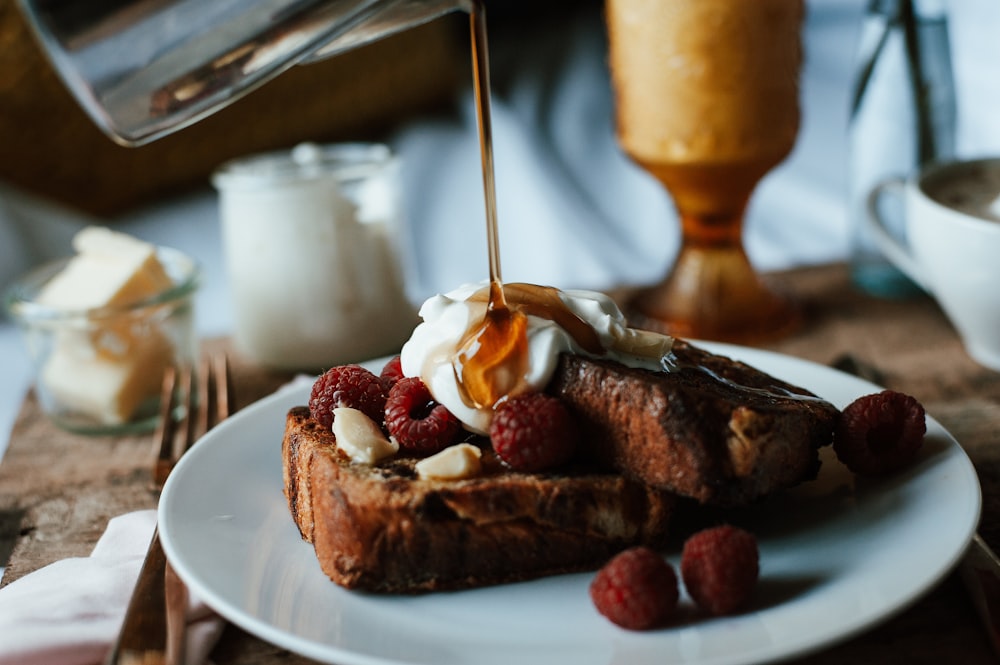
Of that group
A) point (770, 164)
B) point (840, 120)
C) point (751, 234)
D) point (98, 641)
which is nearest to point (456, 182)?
point (751, 234)

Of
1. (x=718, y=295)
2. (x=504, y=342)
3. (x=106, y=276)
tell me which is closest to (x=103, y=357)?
(x=106, y=276)

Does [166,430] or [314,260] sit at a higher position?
[314,260]

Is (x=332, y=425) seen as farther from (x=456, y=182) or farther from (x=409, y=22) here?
(x=456, y=182)

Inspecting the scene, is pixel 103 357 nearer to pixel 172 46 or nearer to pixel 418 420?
pixel 418 420

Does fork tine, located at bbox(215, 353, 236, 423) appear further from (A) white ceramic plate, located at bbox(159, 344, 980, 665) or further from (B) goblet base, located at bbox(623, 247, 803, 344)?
(B) goblet base, located at bbox(623, 247, 803, 344)

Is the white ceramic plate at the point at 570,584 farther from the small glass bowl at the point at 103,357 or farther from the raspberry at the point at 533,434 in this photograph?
the small glass bowl at the point at 103,357

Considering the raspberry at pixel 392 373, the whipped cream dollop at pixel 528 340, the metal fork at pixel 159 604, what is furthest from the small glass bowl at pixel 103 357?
the whipped cream dollop at pixel 528 340
